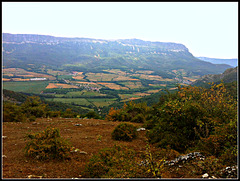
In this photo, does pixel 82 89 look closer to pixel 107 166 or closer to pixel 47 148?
pixel 47 148

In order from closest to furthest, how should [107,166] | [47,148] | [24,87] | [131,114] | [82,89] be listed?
[107,166], [47,148], [131,114], [24,87], [82,89]

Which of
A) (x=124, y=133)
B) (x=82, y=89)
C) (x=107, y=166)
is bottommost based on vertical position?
(x=82, y=89)

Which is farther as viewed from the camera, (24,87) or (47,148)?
(24,87)

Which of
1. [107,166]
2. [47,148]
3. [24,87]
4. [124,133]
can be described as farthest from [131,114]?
[24,87]

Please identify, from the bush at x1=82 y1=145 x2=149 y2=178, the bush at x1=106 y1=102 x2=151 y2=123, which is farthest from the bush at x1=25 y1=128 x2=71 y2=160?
the bush at x1=106 y1=102 x2=151 y2=123

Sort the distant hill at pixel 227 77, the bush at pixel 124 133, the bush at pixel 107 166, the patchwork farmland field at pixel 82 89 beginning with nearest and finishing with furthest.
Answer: the bush at pixel 107 166 → the bush at pixel 124 133 → the distant hill at pixel 227 77 → the patchwork farmland field at pixel 82 89

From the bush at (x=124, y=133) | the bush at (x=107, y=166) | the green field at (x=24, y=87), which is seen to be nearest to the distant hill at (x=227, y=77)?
the bush at (x=124, y=133)

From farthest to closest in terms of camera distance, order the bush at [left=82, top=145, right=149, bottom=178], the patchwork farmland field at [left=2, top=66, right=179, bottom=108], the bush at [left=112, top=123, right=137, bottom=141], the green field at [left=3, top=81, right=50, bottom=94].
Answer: the green field at [left=3, top=81, right=50, bottom=94]
the patchwork farmland field at [left=2, top=66, right=179, bottom=108]
the bush at [left=112, top=123, right=137, bottom=141]
the bush at [left=82, top=145, right=149, bottom=178]

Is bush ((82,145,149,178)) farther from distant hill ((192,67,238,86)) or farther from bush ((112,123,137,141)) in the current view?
distant hill ((192,67,238,86))

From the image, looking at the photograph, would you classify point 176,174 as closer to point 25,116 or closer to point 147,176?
point 147,176

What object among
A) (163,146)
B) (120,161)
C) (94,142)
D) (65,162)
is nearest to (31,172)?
(65,162)

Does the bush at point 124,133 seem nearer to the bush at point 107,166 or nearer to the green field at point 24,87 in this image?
the bush at point 107,166
